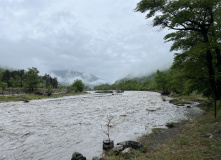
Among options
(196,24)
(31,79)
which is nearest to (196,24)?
(196,24)

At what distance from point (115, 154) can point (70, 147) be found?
13.2 feet

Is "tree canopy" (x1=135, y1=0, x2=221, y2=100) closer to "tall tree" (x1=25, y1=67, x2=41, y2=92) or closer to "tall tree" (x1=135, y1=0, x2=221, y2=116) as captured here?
"tall tree" (x1=135, y1=0, x2=221, y2=116)

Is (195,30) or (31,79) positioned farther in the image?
(31,79)

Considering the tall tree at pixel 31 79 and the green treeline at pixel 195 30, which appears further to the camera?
the tall tree at pixel 31 79

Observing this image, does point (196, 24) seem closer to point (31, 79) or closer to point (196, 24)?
point (196, 24)

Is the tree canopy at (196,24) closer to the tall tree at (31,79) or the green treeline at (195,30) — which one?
the green treeline at (195,30)

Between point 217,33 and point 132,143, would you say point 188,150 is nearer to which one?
point 132,143

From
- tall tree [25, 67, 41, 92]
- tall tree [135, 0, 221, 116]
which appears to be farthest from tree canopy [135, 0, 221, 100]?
tall tree [25, 67, 41, 92]

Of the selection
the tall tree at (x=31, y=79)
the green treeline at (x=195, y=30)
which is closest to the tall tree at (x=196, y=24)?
the green treeline at (x=195, y=30)

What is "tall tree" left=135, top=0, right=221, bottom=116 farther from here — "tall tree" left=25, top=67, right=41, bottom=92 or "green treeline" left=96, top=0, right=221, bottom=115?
"tall tree" left=25, top=67, right=41, bottom=92

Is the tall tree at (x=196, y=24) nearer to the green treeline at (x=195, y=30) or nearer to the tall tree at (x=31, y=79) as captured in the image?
the green treeline at (x=195, y=30)

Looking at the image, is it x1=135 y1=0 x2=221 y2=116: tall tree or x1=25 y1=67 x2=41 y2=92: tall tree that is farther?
x1=25 y1=67 x2=41 y2=92: tall tree

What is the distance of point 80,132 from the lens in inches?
538

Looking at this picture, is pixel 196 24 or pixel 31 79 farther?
pixel 31 79
